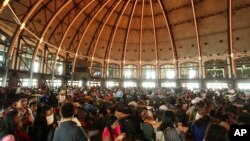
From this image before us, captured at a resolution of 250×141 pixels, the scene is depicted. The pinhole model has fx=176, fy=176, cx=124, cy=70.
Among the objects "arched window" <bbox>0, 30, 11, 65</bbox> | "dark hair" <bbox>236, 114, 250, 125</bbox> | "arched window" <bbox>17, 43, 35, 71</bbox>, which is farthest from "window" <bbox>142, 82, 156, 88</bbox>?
"dark hair" <bbox>236, 114, 250, 125</bbox>

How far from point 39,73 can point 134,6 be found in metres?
14.5

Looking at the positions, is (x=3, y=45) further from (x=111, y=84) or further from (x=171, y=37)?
(x=171, y=37)

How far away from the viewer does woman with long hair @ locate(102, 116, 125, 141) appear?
4155 mm

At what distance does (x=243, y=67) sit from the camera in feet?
73.4

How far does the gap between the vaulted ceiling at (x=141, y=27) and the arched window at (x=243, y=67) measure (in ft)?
3.81

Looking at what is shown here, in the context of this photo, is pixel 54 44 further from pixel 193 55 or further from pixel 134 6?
pixel 193 55

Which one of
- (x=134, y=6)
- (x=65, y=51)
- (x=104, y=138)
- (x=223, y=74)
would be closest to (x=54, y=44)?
(x=65, y=51)

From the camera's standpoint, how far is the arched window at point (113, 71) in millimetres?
29452

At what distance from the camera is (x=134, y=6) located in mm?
23391

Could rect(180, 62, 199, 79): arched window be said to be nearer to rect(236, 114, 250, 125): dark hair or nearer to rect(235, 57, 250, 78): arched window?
rect(235, 57, 250, 78): arched window

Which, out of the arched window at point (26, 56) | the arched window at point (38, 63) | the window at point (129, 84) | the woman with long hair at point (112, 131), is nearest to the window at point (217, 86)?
the window at point (129, 84)

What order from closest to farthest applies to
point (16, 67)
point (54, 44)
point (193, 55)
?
point (16, 67) → point (54, 44) → point (193, 55)

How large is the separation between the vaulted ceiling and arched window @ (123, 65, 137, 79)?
1531 millimetres

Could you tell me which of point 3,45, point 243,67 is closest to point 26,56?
point 3,45
